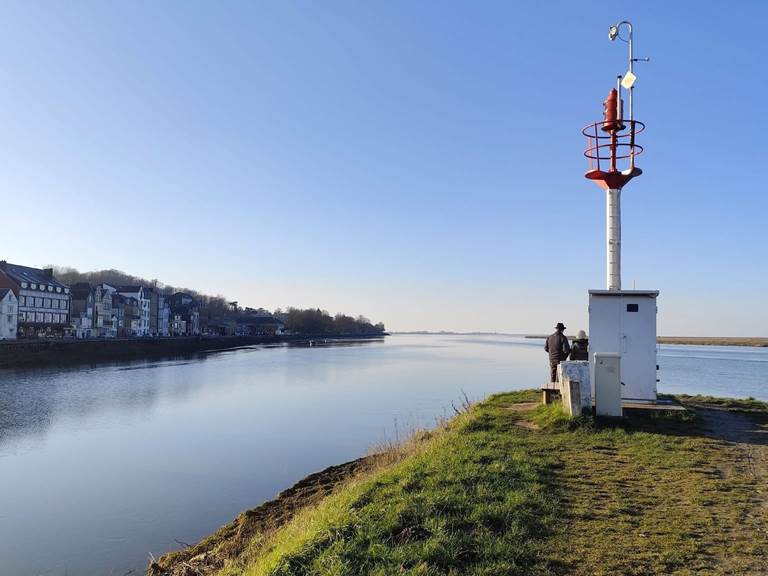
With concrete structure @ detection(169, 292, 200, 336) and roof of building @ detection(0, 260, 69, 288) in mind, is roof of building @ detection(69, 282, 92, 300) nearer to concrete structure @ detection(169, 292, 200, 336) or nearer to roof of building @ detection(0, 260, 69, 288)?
roof of building @ detection(0, 260, 69, 288)

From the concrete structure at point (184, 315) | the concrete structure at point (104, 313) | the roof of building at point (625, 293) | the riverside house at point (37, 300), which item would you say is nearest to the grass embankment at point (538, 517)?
the roof of building at point (625, 293)

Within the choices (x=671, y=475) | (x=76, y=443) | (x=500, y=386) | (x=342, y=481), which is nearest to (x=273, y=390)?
(x=500, y=386)

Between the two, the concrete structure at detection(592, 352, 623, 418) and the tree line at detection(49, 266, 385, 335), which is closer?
the concrete structure at detection(592, 352, 623, 418)

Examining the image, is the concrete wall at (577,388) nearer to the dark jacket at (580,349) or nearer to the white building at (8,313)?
the dark jacket at (580,349)

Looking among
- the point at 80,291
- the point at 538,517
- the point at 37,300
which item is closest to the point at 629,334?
the point at 538,517

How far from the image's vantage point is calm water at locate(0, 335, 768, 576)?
32.3 feet

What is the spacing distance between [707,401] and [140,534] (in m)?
14.9

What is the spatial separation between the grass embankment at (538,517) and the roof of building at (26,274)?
6979cm

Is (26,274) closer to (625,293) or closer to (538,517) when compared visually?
(625,293)

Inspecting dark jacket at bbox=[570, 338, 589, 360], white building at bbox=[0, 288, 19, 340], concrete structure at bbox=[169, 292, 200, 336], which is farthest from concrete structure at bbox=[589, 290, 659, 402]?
concrete structure at bbox=[169, 292, 200, 336]

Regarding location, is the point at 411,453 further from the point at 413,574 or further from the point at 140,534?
the point at 413,574

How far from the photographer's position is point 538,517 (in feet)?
19.9

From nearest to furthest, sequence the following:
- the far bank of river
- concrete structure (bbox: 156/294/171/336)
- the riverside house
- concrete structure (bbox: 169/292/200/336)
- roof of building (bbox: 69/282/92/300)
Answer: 1. the far bank of river
2. the riverside house
3. roof of building (bbox: 69/282/92/300)
4. concrete structure (bbox: 156/294/171/336)
5. concrete structure (bbox: 169/292/200/336)

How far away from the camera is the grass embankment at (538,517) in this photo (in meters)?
5.02
